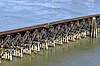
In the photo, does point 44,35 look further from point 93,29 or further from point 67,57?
point 93,29

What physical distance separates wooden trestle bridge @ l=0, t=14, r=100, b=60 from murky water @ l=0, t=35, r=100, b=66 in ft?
2.29

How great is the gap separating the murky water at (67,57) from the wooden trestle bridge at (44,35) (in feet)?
2.29

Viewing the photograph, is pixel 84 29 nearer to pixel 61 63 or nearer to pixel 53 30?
pixel 53 30

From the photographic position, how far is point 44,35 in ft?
113

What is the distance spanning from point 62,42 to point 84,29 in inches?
196

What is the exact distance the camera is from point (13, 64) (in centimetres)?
2920

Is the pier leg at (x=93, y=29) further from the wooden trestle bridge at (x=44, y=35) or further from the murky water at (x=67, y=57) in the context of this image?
the murky water at (x=67, y=57)

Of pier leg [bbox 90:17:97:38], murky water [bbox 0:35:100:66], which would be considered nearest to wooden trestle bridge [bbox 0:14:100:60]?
pier leg [bbox 90:17:97:38]

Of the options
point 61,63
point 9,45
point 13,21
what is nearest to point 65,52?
point 61,63

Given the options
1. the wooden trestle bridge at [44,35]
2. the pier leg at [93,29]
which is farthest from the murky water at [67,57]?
the pier leg at [93,29]

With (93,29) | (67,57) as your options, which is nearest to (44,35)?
(67,57)

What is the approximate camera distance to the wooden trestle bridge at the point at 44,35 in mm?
30359

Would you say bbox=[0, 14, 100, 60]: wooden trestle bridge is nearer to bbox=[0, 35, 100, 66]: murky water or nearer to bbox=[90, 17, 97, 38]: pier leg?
bbox=[90, 17, 97, 38]: pier leg

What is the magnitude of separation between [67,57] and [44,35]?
431 centimetres
